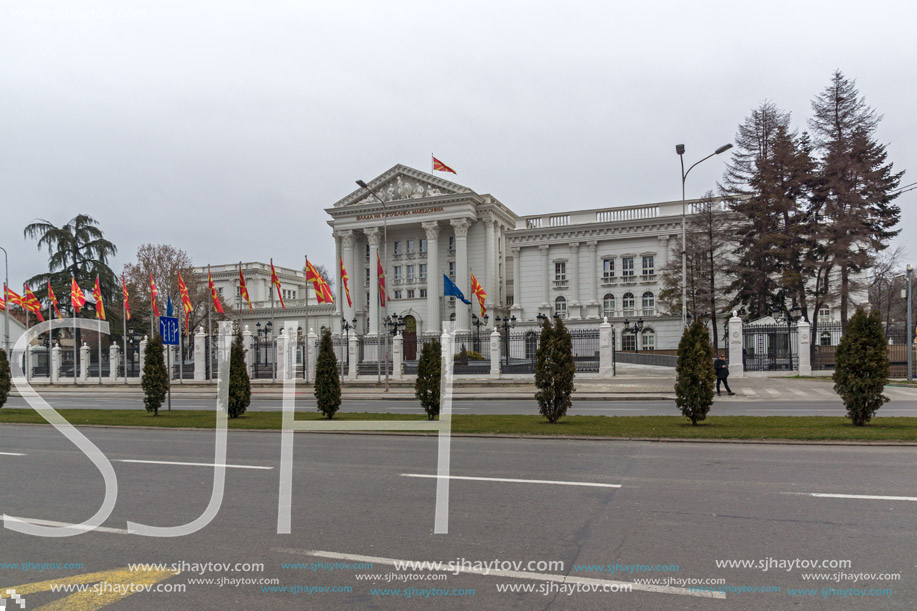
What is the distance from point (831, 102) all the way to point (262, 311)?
64.2 m

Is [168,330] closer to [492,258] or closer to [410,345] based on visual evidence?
Result: [410,345]

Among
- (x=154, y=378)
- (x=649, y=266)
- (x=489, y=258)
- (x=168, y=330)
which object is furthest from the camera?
(x=489, y=258)

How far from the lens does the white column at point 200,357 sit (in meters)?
45.6

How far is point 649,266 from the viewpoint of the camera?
60.7 m

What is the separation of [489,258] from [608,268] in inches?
512

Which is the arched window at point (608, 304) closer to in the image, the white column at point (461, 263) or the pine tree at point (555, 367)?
the white column at point (461, 263)

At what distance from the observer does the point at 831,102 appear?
41094mm

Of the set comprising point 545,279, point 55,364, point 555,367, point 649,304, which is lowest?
point 55,364

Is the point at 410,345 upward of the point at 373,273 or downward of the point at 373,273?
downward

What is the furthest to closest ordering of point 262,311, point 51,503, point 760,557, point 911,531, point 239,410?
point 262,311, point 239,410, point 51,503, point 911,531, point 760,557

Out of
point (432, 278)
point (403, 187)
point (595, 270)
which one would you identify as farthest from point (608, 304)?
point (403, 187)

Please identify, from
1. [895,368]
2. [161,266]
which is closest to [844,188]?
[895,368]

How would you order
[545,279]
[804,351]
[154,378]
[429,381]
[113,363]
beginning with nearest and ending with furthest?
[429,381], [154,378], [804,351], [113,363], [545,279]

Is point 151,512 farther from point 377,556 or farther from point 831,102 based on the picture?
point 831,102
